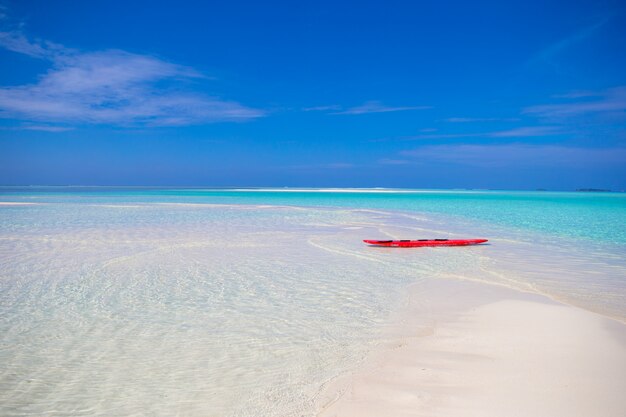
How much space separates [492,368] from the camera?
393 cm

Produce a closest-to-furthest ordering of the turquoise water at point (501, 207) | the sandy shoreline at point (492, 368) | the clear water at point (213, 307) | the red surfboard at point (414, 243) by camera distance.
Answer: the sandy shoreline at point (492, 368), the clear water at point (213, 307), the red surfboard at point (414, 243), the turquoise water at point (501, 207)

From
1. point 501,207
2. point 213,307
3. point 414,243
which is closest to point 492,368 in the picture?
point 213,307

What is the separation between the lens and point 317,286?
7.59 meters

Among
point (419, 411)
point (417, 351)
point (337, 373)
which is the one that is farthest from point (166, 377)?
point (417, 351)

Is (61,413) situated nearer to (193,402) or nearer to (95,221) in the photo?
(193,402)

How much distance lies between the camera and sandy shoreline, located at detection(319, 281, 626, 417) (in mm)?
3252

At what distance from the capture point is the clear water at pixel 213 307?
363cm

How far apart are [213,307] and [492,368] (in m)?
4.14

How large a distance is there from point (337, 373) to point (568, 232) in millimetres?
16272

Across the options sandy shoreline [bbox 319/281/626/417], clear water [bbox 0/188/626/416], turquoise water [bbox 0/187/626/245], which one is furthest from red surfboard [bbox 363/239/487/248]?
sandy shoreline [bbox 319/281/626/417]

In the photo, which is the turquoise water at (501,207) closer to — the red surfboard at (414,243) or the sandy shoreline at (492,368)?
the red surfboard at (414,243)

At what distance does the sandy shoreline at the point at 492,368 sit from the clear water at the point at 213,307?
37 centimetres

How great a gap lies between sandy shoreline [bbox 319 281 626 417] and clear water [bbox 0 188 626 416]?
1.21 ft

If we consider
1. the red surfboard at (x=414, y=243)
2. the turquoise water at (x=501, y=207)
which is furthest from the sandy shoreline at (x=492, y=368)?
the turquoise water at (x=501, y=207)
